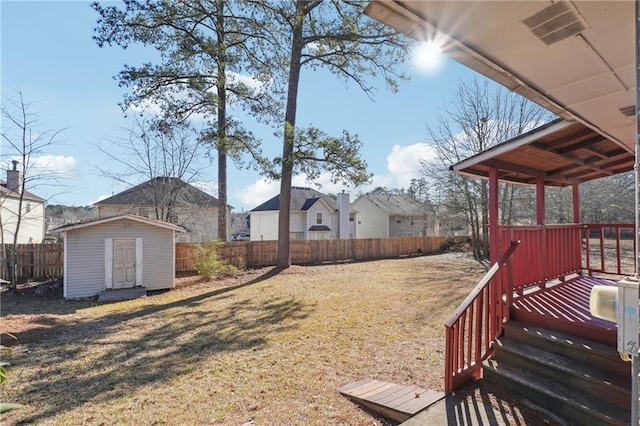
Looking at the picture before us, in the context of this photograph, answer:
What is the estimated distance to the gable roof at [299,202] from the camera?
28.6 m

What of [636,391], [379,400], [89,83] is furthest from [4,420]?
[89,83]

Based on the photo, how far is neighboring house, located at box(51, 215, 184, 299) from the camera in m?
10.3

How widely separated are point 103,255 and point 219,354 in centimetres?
779

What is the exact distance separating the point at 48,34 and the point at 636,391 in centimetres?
1033

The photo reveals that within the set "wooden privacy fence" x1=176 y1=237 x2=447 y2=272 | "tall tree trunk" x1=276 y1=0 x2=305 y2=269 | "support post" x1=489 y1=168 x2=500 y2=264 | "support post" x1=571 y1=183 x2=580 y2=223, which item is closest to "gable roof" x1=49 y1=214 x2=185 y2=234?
"wooden privacy fence" x1=176 y1=237 x2=447 y2=272

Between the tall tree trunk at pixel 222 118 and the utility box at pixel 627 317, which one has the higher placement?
the tall tree trunk at pixel 222 118

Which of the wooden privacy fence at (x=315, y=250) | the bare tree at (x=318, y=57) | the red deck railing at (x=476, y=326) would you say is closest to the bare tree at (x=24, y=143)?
the wooden privacy fence at (x=315, y=250)

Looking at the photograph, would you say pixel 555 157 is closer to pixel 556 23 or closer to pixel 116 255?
pixel 556 23

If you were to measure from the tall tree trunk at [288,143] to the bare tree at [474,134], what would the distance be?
9.37m

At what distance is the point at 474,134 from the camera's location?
1831 cm

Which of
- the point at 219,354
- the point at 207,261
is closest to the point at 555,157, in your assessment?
the point at 219,354

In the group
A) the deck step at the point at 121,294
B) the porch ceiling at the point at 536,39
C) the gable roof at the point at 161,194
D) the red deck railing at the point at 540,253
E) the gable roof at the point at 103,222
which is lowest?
the deck step at the point at 121,294

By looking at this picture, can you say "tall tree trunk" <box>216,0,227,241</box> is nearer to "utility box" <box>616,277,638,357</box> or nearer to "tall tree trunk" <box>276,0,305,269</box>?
"tall tree trunk" <box>276,0,305,269</box>

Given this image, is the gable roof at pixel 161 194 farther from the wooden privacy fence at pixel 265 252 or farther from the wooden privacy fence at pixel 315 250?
the wooden privacy fence at pixel 265 252
